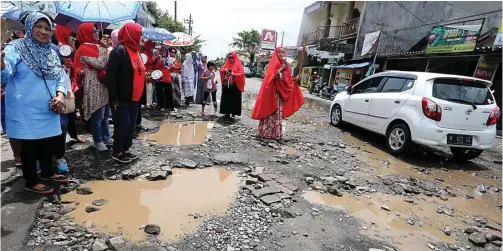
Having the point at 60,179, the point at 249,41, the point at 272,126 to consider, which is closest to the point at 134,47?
the point at 60,179

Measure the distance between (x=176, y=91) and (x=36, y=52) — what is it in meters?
5.54

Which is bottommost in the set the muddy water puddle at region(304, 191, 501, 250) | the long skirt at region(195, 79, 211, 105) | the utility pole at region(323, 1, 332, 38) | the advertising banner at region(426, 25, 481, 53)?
the muddy water puddle at region(304, 191, 501, 250)

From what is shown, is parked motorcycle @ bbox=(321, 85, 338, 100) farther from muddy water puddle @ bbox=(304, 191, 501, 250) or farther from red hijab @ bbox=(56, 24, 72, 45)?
red hijab @ bbox=(56, 24, 72, 45)

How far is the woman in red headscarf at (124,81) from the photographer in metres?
3.35

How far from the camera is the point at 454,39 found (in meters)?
11.8

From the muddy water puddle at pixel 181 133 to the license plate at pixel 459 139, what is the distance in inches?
156

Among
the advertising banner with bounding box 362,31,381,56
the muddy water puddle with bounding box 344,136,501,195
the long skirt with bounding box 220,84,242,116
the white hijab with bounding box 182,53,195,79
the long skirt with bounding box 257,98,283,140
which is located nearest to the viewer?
the muddy water puddle with bounding box 344,136,501,195

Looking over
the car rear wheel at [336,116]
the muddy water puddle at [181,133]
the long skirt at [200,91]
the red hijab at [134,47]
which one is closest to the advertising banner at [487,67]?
the car rear wheel at [336,116]

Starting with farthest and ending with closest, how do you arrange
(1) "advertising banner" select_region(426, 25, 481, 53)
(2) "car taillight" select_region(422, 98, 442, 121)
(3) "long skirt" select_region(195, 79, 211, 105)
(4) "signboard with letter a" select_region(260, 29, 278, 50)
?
(4) "signboard with letter a" select_region(260, 29, 278, 50)
(1) "advertising banner" select_region(426, 25, 481, 53)
(3) "long skirt" select_region(195, 79, 211, 105)
(2) "car taillight" select_region(422, 98, 442, 121)

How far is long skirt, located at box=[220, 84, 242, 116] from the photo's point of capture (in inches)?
262

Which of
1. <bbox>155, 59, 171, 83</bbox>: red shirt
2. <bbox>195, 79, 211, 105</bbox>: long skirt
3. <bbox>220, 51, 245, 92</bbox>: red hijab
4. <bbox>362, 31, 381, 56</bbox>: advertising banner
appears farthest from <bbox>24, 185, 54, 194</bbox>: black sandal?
<bbox>362, 31, 381, 56</bbox>: advertising banner

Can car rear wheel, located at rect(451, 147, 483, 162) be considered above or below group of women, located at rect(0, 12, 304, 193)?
below

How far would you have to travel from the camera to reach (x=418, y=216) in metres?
3.05

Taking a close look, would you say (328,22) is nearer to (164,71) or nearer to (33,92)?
(164,71)
